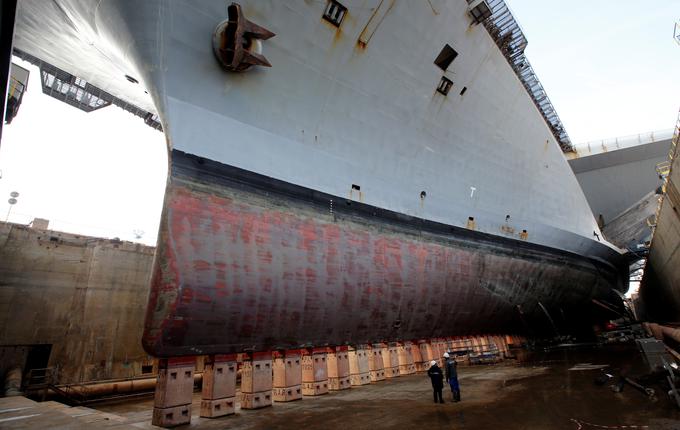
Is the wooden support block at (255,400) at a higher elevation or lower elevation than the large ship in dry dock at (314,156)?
lower

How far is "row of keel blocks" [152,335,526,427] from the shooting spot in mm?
5457

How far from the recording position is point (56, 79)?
11938 millimetres

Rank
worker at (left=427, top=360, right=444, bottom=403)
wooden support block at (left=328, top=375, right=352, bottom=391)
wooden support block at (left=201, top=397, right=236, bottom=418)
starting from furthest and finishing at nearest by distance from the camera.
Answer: wooden support block at (left=328, top=375, right=352, bottom=391), worker at (left=427, top=360, right=444, bottom=403), wooden support block at (left=201, top=397, right=236, bottom=418)

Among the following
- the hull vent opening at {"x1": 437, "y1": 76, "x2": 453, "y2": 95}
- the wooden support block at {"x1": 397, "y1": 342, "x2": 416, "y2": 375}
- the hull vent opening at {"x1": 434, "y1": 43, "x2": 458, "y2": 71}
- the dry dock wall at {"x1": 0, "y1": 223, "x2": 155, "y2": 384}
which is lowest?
the wooden support block at {"x1": 397, "y1": 342, "x2": 416, "y2": 375}

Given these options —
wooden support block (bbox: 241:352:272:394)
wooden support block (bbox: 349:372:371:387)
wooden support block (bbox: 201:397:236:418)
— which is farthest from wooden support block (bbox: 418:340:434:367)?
wooden support block (bbox: 201:397:236:418)

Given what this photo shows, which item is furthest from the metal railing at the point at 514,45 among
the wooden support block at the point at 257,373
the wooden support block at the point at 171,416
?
the wooden support block at the point at 171,416

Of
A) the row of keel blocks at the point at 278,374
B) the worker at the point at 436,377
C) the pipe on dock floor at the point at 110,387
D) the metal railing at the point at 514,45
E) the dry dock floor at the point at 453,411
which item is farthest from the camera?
the metal railing at the point at 514,45

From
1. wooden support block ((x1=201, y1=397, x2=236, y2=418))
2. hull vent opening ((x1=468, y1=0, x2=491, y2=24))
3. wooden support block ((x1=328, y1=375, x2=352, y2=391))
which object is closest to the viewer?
wooden support block ((x1=201, y1=397, x2=236, y2=418))

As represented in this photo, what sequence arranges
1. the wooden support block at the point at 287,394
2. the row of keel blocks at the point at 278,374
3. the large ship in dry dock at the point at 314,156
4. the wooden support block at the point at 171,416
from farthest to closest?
the wooden support block at the point at 287,394, the large ship in dry dock at the point at 314,156, the row of keel blocks at the point at 278,374, the wooden support block at the point at 171,416

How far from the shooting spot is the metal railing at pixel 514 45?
1109 cm

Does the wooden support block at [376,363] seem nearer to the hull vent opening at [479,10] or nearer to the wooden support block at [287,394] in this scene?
the wooden support block at [287,394]

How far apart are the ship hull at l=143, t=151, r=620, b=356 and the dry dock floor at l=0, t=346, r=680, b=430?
1.15m

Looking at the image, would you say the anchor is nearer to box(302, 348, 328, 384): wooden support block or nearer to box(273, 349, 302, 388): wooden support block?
box(273, 349, 302, 388): wooden support block

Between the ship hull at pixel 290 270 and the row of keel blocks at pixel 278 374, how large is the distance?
306 millimetres
